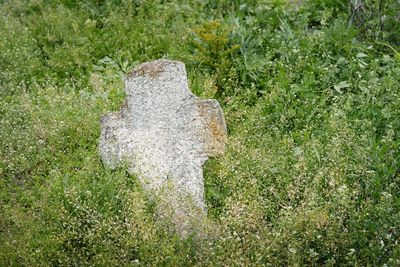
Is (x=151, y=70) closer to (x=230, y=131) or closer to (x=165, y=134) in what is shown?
(x=165, y=134)

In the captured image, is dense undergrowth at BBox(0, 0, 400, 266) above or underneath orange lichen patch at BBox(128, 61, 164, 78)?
underneath

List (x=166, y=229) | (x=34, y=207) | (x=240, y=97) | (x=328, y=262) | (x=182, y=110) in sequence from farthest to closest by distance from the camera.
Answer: (x=240, y=97) < (x=182, y=110) < (x=34, y=207) < (x=166, y=229) < (x=328, y=262)

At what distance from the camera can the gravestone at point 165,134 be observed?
268 inches

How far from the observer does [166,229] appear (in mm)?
6250

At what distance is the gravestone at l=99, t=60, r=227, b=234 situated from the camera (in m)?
6.81

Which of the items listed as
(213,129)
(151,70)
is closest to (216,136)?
(213,129)

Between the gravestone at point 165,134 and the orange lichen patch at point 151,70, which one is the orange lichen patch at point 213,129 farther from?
the orange lichen patch at point 151,70

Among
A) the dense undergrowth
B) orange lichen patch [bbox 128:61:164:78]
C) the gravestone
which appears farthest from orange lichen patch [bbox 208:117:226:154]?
orange lichen patch [bbox 128:61:164:78]

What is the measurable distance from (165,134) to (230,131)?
79 centimetres

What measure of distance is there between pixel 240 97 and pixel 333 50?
1.35 metres

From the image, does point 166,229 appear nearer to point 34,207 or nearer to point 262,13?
point 34,207

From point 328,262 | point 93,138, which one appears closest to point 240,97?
point 93,138

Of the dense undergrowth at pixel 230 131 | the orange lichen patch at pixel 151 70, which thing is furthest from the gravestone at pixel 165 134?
the dense undergrowth at pixel 230 131

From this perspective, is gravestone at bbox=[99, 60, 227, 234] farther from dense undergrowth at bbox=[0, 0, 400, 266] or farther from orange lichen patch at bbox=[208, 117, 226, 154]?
dense undergrowth at bbox=[0, 0, 400, 266]
